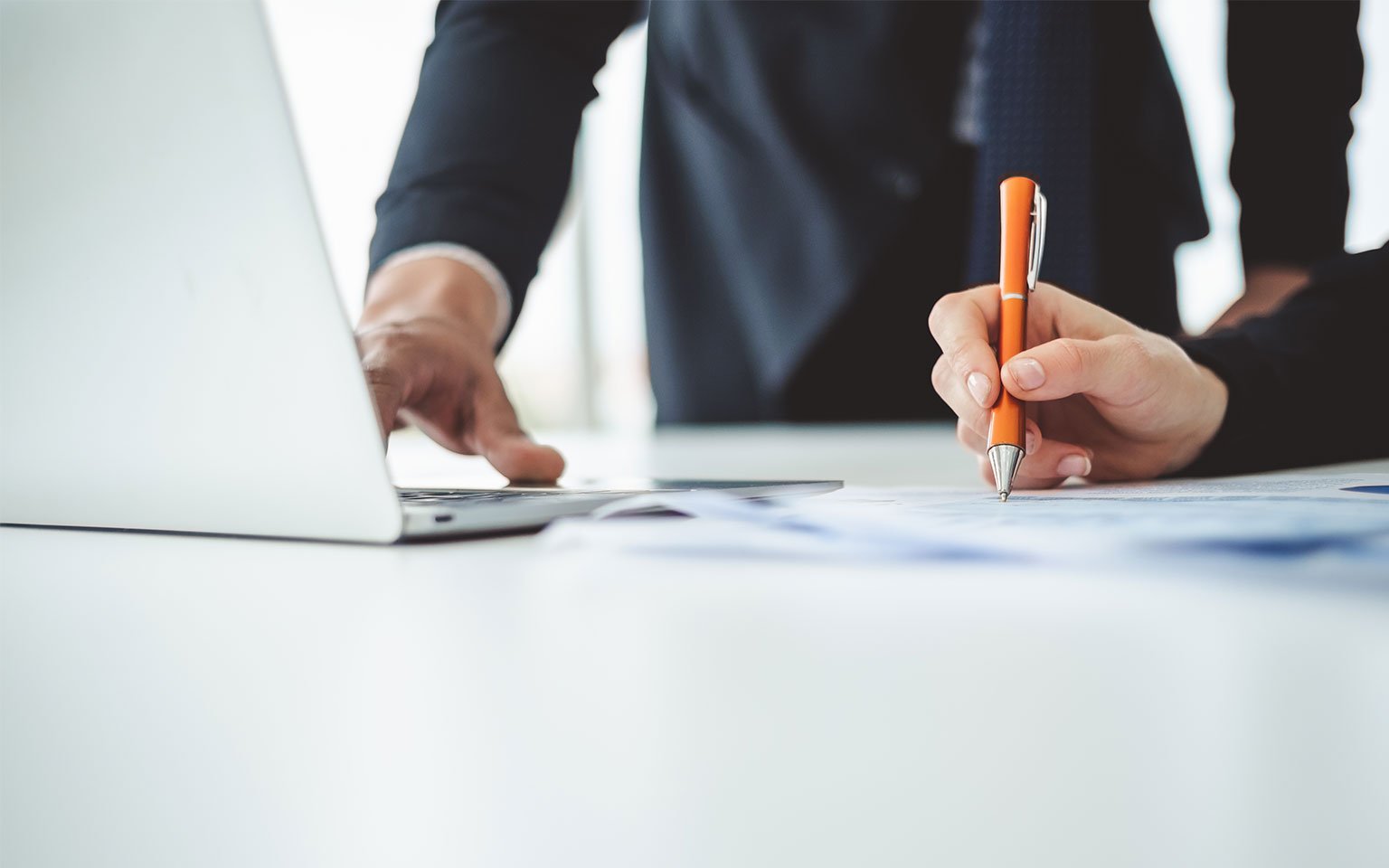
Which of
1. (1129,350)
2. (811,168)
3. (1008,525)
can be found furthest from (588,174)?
(1008,525)

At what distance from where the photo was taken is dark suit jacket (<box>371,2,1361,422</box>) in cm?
79

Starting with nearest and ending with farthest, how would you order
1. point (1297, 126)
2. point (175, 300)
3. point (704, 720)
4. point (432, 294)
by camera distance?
point (704, 720) < point (175, 300) < point (432, 294) < point (1297, 126)

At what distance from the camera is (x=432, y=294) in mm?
690

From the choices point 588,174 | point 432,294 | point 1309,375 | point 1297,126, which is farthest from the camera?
point 588,174

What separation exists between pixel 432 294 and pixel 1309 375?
1.85 feet

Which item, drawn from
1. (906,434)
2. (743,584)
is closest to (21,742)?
(743,584)

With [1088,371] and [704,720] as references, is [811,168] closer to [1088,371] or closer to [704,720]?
[1088,371]

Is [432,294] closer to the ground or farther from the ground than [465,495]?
farther from the ground

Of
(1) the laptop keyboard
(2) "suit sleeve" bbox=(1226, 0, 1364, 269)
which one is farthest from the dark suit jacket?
(1) the laptop keyboard

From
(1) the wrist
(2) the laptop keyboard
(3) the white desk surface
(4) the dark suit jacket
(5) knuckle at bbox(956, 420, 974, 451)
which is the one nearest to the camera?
(3) the white desk surface

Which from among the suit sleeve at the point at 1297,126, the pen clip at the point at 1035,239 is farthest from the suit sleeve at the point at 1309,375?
the suit sleeve at the point at 1297,126

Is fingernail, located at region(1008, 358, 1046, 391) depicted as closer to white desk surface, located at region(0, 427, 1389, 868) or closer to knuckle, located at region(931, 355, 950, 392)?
knuckle, located at region(931, 355, 950, 392)

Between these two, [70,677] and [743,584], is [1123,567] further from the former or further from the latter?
[70,677]

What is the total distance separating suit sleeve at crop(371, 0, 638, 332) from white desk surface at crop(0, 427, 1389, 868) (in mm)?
571
